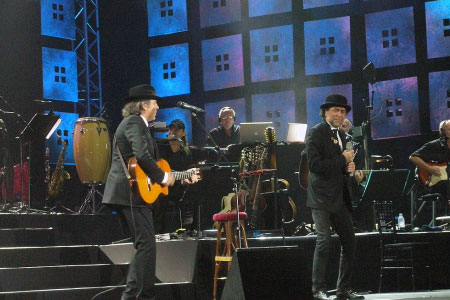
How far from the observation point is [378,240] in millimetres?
8344

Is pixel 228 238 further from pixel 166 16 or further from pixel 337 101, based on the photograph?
pixel 166 16

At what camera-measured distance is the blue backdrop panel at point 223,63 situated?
520 inches

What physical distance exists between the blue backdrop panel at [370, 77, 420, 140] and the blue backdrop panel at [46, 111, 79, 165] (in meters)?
5.58

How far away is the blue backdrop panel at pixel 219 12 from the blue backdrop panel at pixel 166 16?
1.39 ft

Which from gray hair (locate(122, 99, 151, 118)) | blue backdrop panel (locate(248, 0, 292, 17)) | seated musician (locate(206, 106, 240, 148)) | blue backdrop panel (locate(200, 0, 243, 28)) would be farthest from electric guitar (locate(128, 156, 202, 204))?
blue backdrop panel (locate(200, 0, 243, 28))

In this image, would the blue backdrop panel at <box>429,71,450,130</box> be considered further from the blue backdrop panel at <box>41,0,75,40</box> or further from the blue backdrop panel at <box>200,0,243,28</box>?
the blue backdrop panel at <box>41,0,75,40</box>

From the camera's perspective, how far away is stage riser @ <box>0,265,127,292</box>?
7.07 meters

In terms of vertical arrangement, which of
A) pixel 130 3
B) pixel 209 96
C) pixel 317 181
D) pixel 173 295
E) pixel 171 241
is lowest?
pixel 173 295

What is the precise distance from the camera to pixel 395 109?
1193 centimetres

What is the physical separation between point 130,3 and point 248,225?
641 centimetres

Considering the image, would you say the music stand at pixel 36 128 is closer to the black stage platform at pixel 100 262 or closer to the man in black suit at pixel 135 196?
the black stage platform at pixel 100 262

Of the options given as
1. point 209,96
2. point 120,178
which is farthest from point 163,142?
point 209,96

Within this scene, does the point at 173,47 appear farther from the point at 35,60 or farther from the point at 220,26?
the point at 35,60

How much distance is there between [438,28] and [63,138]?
7.05 metres
